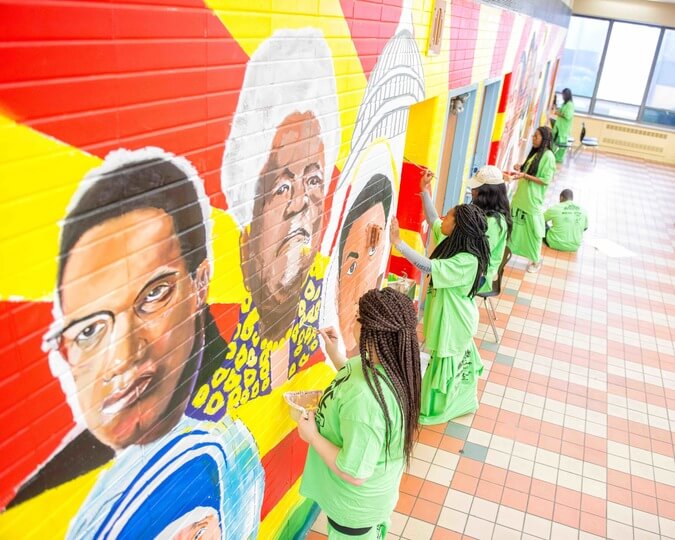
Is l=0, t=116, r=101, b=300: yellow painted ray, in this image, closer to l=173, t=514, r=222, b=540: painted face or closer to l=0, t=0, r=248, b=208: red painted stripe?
l=0, t=0, r=248, b=208: red painted stripe

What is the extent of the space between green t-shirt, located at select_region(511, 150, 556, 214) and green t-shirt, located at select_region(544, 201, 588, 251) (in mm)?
1425

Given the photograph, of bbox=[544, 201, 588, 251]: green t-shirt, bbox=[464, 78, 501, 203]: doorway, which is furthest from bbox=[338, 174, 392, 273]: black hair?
bbox=[544, 201, 588, 251]: green t-shirt

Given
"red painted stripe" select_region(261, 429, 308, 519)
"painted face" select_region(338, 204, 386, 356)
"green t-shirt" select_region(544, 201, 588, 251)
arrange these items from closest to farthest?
"red painted stripe" select_region(261, 429, 308, 519) → "painted face" select_region(338, 204, 386, 356) → "green t-shirt" select_region(544, 201, 588, 251)

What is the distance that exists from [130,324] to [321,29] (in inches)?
51.2

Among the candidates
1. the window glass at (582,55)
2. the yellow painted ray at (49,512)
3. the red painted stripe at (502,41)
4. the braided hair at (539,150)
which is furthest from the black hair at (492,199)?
the window glass at (582,55)

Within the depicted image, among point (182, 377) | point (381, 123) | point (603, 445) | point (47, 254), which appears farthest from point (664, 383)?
point (47, 254)

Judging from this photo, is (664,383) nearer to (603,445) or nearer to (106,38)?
(603,445)

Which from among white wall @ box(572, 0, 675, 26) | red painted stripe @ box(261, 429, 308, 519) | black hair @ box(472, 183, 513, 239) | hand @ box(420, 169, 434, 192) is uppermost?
white wall @ box(572, 0, 675, 26)

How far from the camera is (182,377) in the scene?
5.72ft

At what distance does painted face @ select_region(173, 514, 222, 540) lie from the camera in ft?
6.61

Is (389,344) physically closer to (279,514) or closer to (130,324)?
(130,324)

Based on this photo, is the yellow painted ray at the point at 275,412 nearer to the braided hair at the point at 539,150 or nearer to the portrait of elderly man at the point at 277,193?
the portrait of elderly man at the point at 277,193

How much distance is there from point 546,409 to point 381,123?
2.93 metres

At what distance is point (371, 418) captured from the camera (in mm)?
2148
